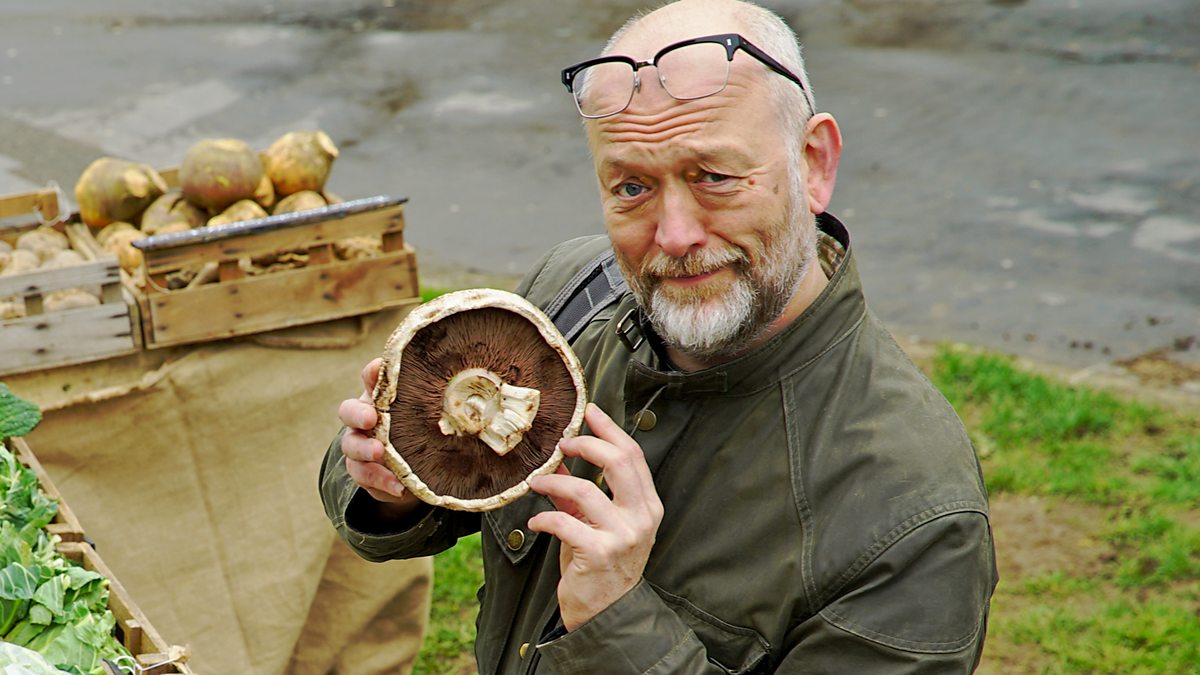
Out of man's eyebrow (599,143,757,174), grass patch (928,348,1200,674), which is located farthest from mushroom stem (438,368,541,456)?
grass patch (928,348,1200,674)

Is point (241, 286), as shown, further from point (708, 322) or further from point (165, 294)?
point (708, 322)

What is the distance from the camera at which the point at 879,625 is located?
82.8 inches

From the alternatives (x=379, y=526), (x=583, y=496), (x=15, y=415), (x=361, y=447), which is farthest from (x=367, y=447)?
(x=15, y=415)

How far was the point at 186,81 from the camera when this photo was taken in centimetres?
1265

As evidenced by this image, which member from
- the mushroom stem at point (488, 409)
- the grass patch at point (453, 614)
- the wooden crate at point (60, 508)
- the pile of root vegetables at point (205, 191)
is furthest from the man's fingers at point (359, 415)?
the grass patch at point (453, 614)

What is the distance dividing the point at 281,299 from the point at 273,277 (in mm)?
95

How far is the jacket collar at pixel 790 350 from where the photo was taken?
2344mm

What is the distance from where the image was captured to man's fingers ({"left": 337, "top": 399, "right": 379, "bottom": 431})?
2.37 meters

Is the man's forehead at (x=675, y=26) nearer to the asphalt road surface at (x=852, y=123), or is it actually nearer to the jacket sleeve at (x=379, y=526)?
the jacket sleeve at (x=379, y=526)

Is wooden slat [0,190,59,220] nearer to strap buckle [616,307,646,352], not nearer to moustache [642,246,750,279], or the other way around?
strap buckle [616,307,646,352]

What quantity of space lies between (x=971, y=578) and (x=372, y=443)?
110 cm

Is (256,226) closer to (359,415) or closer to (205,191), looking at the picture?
(205,191)

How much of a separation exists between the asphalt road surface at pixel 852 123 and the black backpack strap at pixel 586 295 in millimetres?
4996

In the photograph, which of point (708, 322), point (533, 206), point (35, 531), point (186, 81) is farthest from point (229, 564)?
point (186, 81)
